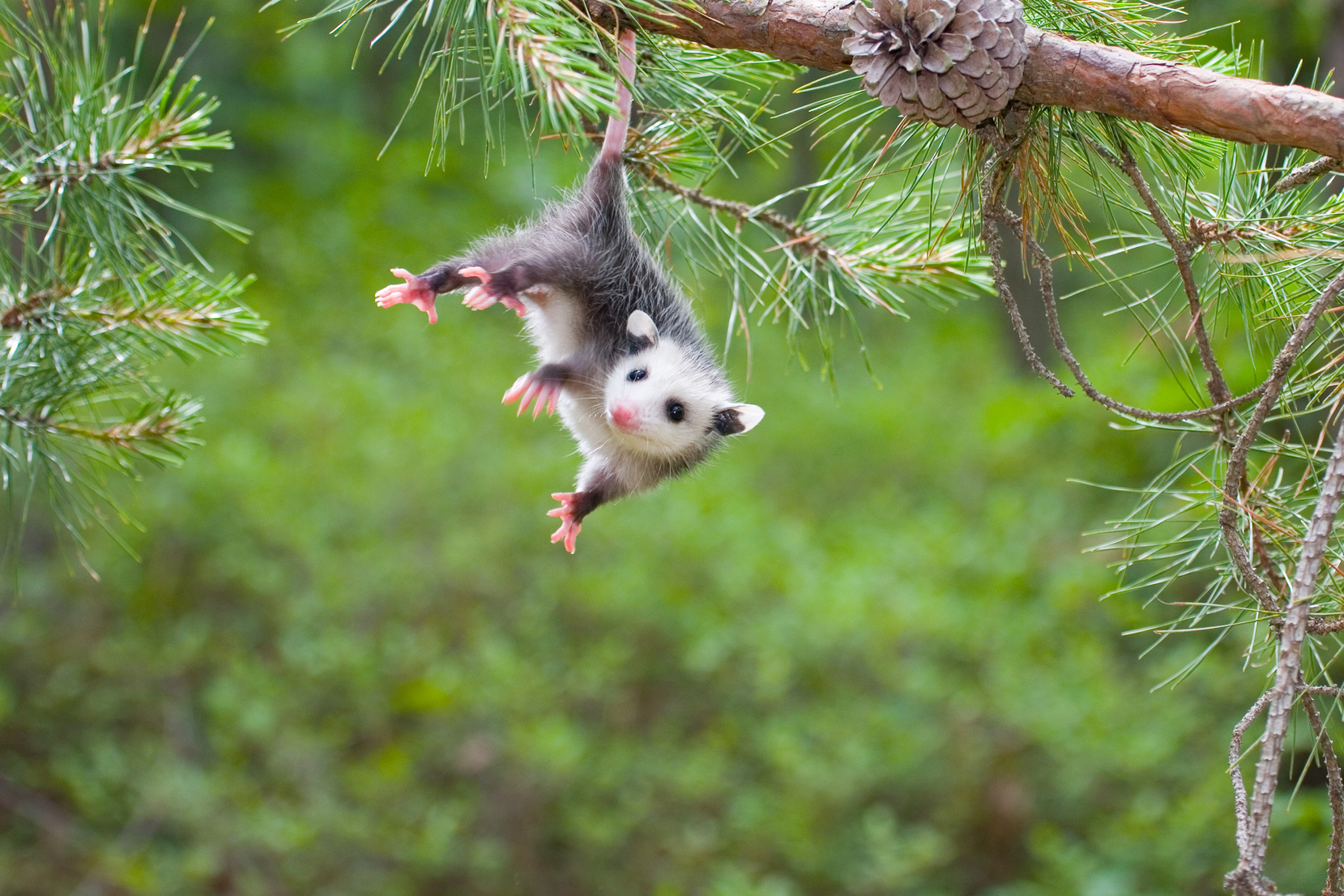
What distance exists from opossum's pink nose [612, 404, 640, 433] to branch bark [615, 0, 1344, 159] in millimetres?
595

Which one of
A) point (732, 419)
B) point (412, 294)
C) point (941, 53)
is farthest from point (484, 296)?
point (941, 53)

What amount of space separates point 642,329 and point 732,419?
0.25m

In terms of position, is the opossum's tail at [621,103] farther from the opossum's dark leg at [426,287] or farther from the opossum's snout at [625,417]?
the opossum's snout at [625,417]

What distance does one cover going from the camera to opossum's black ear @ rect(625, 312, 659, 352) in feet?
5.67

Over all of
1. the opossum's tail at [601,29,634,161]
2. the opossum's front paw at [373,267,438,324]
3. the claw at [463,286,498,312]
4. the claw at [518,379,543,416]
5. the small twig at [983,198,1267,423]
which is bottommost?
the small twig at [983,198,1267,423]

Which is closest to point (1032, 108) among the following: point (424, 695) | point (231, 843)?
point (424, 695)

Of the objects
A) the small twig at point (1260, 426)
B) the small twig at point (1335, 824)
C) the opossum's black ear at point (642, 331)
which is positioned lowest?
the small twig at point (1335, 824)

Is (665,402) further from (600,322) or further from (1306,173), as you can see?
(1306,173)

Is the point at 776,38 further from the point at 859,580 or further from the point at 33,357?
the point at 859,580

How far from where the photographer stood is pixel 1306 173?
118 centimetres

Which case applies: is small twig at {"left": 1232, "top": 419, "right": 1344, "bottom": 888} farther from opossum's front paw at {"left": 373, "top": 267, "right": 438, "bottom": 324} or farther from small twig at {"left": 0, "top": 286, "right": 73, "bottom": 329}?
small twig at {"left": 0, "top": 286, "right": 73, "bottom": 329}

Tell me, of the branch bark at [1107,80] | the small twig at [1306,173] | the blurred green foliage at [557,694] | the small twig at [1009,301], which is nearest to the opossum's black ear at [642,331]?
the branch bark at [1107,80]

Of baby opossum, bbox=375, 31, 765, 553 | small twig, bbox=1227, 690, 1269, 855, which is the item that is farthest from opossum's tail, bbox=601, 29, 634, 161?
small twig, bbox=1227, 690, 1269, 855

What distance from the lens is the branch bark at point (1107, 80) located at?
101 cm
